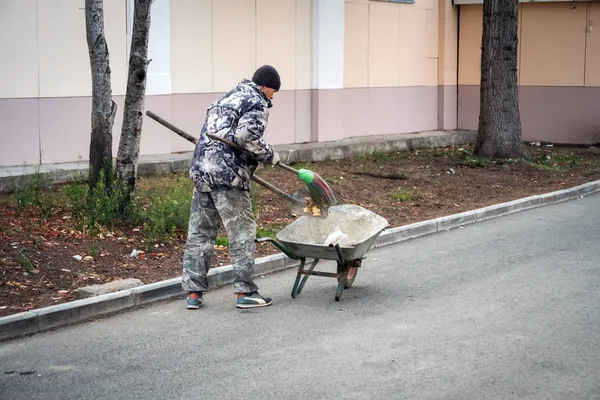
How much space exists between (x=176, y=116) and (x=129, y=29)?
180 cm

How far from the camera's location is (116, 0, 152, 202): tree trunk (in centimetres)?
1096

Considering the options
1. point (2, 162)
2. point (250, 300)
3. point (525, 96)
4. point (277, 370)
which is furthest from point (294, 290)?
point (525, 96)

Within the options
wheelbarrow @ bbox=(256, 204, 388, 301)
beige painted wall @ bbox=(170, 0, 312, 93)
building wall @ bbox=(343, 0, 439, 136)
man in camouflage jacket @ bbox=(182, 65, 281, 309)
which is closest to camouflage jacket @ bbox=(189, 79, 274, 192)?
man in camouflage jacket @ bbox=(182, 65, 281, 309)

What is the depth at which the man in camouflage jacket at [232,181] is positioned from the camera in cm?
802

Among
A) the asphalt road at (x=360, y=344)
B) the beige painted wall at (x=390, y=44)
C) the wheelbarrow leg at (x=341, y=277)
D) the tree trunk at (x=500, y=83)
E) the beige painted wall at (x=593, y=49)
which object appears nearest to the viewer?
the asphalt road at (x=360, y=344)

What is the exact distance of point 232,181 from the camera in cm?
804

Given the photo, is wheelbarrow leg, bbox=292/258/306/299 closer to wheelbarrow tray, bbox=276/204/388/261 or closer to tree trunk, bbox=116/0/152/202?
wheelbarrow tray, bbox=276/204/388/261

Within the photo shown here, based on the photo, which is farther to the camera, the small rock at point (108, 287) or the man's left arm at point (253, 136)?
the small rock at point (108, 287)

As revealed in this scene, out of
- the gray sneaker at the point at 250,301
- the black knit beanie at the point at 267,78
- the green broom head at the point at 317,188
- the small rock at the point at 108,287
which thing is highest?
the black knit beanie at the point at 267,78

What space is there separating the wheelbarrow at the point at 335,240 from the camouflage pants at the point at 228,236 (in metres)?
0.22

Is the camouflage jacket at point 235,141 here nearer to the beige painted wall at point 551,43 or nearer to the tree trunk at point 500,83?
the tree trunk at point 500,83

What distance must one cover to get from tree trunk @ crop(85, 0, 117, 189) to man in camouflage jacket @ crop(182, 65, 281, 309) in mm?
3086

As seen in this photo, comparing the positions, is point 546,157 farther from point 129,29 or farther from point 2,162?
point 2,162

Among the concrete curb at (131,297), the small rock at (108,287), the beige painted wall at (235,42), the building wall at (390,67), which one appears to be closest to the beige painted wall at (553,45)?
the building wall at (390,67)
